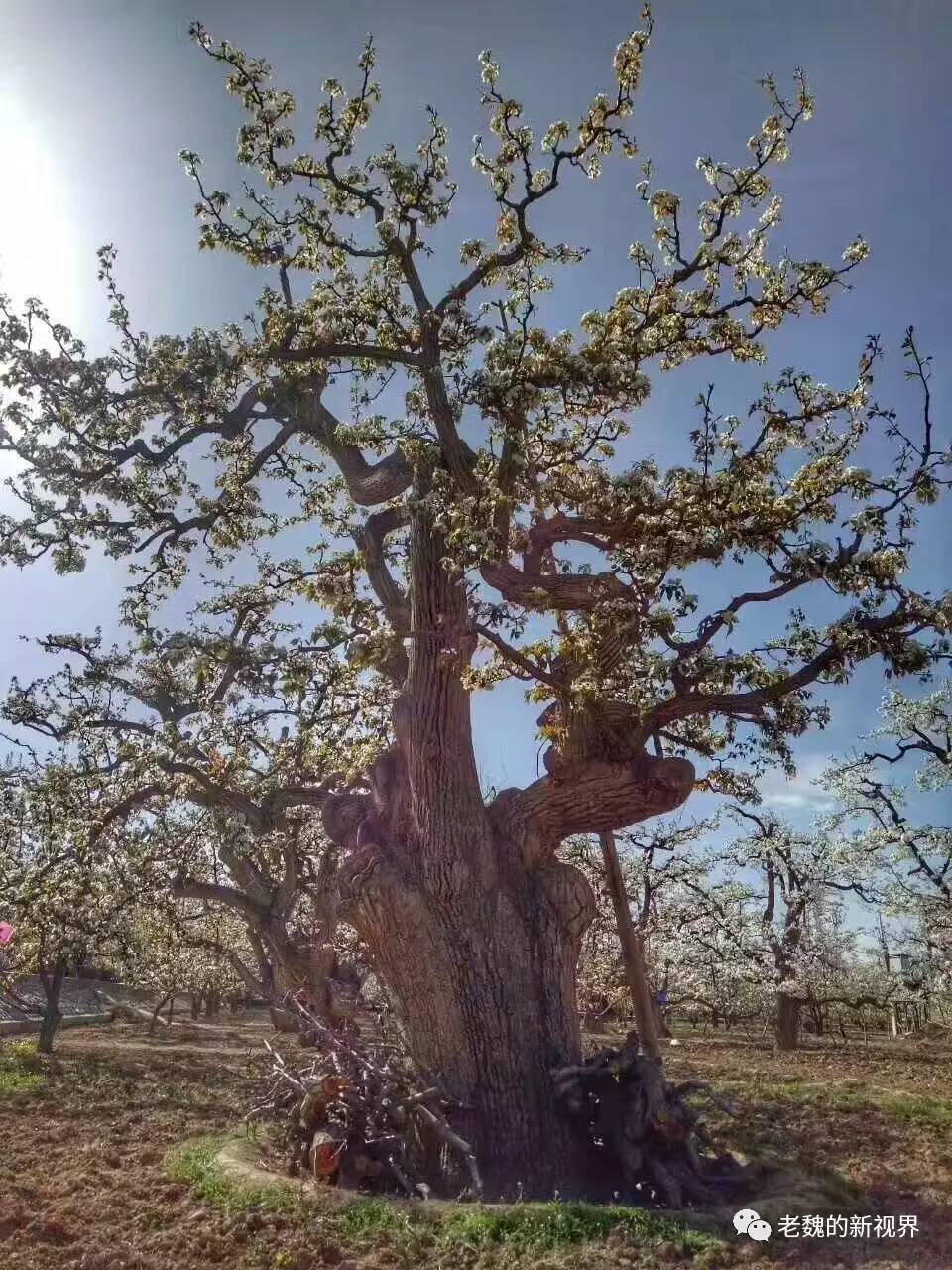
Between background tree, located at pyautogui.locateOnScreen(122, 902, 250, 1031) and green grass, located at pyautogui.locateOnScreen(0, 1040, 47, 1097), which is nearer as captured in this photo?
green grass, located at pyautogui.locateOnScreen(0, 1040, 47, 1097)

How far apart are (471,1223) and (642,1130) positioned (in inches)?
89.4

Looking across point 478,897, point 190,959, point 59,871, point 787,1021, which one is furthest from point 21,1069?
point 787,1021

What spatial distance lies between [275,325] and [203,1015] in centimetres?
3211

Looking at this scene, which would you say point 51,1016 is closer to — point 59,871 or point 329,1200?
point 59,871

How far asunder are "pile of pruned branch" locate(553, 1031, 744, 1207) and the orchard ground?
1214mm

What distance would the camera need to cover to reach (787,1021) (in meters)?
21.5

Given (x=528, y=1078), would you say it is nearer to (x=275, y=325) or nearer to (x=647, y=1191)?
(x=647, y=1191)

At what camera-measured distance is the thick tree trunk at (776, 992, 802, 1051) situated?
69.9ft

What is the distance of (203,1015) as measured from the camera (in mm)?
33906

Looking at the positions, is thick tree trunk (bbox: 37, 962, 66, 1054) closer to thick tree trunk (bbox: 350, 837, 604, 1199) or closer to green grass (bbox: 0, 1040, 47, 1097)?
green grass (bbox: 0, 1040, 47, 1097)

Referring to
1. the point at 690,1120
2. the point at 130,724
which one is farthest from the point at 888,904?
the point at 130,724

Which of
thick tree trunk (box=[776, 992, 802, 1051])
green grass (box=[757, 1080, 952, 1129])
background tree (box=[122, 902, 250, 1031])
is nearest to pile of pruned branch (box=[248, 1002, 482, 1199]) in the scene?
green grass (box=[757, 1080, 952, 1129])

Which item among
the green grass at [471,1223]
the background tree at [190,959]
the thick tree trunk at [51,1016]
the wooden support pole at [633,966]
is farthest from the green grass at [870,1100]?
the thick tree trunk at [51,1016]

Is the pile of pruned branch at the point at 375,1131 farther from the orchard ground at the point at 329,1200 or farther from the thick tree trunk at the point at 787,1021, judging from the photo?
the thick tree trunk at the point at 787,1021
